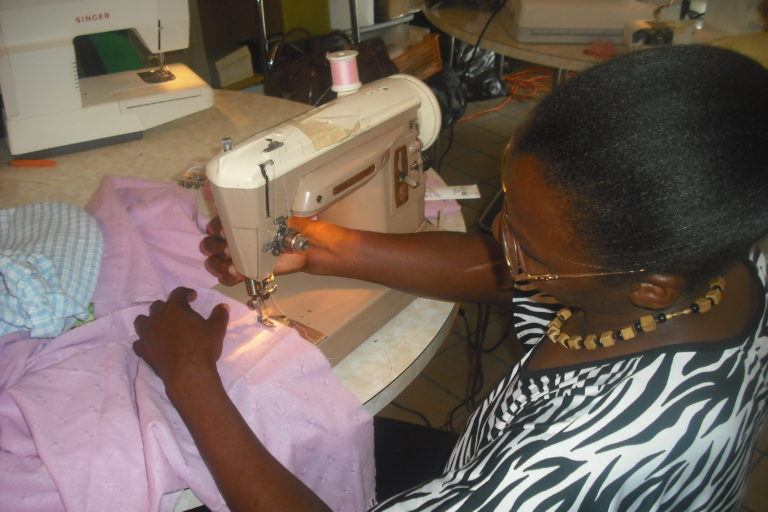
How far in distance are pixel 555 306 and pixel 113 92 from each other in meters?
1.37

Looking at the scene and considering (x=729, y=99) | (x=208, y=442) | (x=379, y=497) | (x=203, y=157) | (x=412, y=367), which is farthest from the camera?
(x=203, y=157)

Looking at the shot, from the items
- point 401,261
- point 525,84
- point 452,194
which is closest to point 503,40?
point 452,194

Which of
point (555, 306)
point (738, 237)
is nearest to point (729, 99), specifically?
point (738, 237)

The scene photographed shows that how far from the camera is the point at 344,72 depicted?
115cm

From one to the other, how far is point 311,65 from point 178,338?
75.9 inches

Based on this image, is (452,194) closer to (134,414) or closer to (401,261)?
(401,261)

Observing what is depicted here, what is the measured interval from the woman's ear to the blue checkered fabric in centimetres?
86

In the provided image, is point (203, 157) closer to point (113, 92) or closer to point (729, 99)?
point (113, 92)

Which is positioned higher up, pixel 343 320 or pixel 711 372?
pixel 711 372

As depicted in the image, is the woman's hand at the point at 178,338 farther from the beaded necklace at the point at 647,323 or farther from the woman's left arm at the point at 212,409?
the beaded necklace at the point at 647,323

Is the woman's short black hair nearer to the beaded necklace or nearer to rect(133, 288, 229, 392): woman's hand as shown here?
the beaded necklace

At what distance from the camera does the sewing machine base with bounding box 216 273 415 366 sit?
1.05 m

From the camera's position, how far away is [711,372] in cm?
71

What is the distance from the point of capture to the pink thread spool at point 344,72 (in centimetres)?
114
